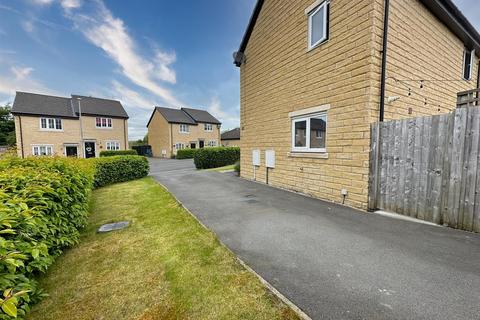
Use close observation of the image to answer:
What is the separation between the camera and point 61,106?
2559cm

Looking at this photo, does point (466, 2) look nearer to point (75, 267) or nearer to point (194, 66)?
point (75, 267)

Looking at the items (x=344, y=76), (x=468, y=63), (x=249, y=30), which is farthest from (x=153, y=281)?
(x=468, y=63)

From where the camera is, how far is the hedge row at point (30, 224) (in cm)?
151

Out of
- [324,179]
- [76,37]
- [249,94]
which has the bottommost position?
[324,179]

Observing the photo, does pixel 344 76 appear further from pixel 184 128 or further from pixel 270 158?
pixel 184 128

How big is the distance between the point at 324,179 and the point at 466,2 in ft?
27.7

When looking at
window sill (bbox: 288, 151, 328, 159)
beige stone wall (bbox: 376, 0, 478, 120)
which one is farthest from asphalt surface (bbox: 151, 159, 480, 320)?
beige stone wall (bbox: 376, 0, 478, 120)

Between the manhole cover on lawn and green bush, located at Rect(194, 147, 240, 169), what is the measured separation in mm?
12115

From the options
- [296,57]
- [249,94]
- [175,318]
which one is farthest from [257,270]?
[249,94]

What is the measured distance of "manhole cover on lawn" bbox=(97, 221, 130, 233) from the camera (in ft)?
14.6

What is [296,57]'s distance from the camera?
7016 millimetres

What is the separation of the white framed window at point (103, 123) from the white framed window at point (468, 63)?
33458mm

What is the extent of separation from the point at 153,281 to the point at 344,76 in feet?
20.1

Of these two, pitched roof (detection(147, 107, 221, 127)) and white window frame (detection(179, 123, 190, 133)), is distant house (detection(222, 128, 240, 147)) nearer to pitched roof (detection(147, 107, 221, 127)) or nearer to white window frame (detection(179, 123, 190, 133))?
pitched roof (detection(147, 107, 221, 127))
